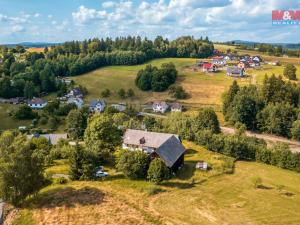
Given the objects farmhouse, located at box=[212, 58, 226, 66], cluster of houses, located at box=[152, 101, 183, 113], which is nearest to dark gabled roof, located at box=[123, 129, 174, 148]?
cluster of houses, located at box=[152, 101, 183, 113]

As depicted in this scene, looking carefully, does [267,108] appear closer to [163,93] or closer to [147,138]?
[147,138]

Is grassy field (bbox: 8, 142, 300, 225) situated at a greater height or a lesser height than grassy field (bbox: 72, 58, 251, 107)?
lesser

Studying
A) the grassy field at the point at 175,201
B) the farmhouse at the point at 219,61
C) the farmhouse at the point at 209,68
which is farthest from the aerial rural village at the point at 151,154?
the farmhouse at the point at 219,61

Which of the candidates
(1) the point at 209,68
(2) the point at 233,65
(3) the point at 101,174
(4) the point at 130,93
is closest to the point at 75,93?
(4) the point at 130,93

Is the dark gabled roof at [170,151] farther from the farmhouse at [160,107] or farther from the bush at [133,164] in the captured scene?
the farmhouse at [160,107]

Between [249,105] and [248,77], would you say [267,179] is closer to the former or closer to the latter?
[249,105]

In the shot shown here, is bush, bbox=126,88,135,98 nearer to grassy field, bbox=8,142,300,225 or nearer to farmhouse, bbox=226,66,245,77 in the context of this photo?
farmhouse, bbox=226,66,245,77
